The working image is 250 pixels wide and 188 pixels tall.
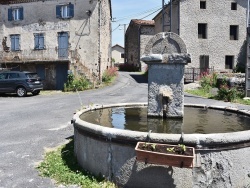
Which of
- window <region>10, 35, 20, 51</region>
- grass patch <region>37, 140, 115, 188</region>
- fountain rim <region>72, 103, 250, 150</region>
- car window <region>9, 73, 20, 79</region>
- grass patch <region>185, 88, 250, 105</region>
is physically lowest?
grass patch <region>37, 140, 115, 188</region>

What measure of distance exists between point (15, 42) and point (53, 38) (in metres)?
4.09

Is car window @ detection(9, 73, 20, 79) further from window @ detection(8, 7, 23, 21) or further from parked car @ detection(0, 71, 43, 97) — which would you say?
window @ detection(8, 7, 23, 21)

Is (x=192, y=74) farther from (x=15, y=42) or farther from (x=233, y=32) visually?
(x=15, y=42)

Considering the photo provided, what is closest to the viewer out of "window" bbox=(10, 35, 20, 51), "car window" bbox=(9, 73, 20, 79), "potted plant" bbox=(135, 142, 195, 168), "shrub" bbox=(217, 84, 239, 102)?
"potted plant" bbox=(135, 142, 195, 168)

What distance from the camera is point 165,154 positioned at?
13.3 ft

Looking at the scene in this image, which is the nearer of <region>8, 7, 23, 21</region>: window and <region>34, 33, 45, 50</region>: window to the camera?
<region>34, 33, 45, 50</region>: window

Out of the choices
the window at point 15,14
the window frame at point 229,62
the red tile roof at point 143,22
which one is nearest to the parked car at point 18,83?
the window at point 15,14

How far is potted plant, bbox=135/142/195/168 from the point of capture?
399 cm

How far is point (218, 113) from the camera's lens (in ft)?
25.7

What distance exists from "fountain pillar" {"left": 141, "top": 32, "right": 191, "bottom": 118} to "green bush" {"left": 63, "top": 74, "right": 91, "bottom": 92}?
1661cm

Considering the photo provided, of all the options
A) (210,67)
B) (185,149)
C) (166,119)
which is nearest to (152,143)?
(185,149)

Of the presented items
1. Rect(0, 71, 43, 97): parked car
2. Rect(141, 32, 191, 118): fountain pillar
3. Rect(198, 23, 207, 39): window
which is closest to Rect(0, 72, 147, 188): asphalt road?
Rect(141, 32, 191, 118): fountain pillar

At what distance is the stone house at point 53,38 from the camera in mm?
24578

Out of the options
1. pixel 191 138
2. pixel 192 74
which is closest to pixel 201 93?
pixel 192 74
